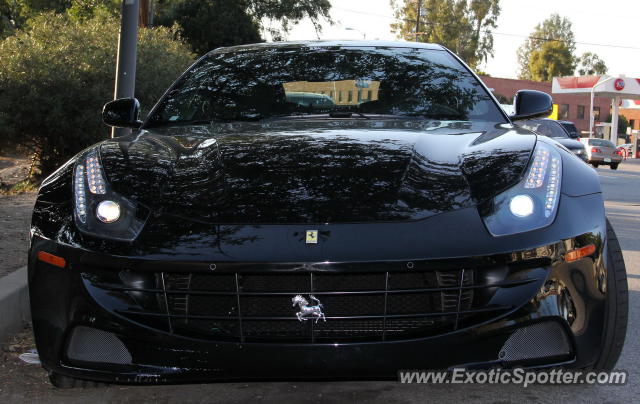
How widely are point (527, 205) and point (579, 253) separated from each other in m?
0.22

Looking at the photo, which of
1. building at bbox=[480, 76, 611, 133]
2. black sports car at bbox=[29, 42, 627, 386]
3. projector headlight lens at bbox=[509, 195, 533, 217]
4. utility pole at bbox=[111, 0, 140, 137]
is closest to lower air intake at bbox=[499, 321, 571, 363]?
black sports car at bbox=[29, 42, 627, 386]

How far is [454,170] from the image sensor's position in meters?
2.77

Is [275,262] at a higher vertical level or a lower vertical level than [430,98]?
lower

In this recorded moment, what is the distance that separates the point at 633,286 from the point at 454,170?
3152 mm

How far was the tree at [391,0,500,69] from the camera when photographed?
78.5 meters

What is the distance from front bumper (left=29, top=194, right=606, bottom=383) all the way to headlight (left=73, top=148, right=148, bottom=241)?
0.29 feet

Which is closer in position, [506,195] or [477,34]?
[506,195]

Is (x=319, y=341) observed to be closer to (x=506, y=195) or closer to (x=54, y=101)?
(x=506, y=195)

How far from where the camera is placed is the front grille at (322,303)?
2.38 meters

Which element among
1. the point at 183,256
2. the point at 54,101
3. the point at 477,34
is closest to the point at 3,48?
the point at 54,101

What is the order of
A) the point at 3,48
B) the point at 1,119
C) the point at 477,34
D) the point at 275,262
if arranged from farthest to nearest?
the point at 477,34, the point at 3,48, the point at 1,119, the point at 275,262

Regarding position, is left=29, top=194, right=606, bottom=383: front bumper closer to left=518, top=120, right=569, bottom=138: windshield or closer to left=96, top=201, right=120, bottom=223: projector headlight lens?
left=96, top=201, right=120, bottom=223: projector headlight lens

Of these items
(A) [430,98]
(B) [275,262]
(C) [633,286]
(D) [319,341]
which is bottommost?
(C) [633,286]

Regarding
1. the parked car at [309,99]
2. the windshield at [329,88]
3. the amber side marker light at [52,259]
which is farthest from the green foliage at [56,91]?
the amber side marker light at [52,259]
